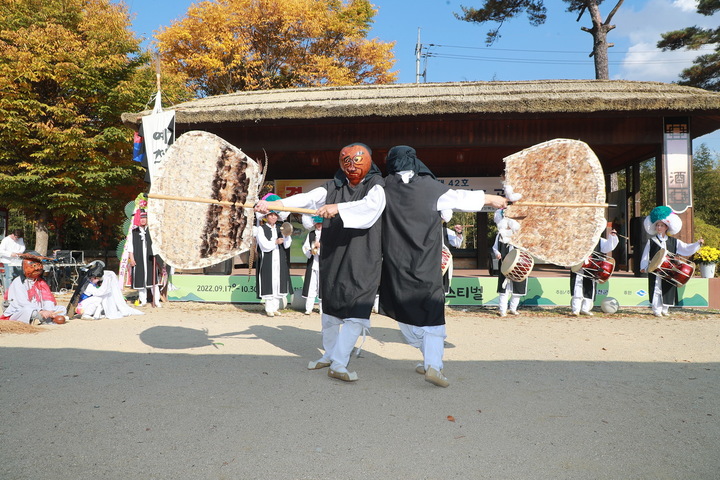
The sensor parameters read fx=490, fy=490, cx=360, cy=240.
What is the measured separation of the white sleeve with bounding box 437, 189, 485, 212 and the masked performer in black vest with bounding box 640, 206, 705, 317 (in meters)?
4.89

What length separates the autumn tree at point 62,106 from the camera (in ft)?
41.8

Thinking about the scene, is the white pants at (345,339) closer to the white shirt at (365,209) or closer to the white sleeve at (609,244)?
the white shirt at (365,209)

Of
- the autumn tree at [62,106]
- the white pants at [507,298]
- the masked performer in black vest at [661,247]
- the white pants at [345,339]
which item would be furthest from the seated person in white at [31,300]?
the masked performer in black vest at [661,247]

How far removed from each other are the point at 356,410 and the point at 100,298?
17.7 ft

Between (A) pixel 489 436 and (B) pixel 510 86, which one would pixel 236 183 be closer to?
(A) pixel 489 436

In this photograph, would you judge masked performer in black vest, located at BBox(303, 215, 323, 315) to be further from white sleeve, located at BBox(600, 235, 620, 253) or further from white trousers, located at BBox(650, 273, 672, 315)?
white trousers, located at BBox(650, 273, 672, 315)

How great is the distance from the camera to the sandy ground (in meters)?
2.39

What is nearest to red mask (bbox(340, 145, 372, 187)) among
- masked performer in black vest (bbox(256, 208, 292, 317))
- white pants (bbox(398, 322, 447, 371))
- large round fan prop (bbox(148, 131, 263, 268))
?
large round fan prop (bbox(148, 131, 263, 268))

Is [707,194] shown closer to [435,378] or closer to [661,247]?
[661,247]

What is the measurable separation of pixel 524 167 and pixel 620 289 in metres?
5.06

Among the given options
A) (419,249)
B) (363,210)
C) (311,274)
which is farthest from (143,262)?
(419,249)

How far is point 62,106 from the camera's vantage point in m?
13.2

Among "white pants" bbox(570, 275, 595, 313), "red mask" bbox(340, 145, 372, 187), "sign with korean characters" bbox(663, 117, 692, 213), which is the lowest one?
"white pants" bbox(570, 275, 595, 313)

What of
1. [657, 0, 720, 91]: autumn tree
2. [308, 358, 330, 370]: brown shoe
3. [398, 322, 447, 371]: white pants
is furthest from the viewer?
[657, 0, 720, 91]: autumn tree
